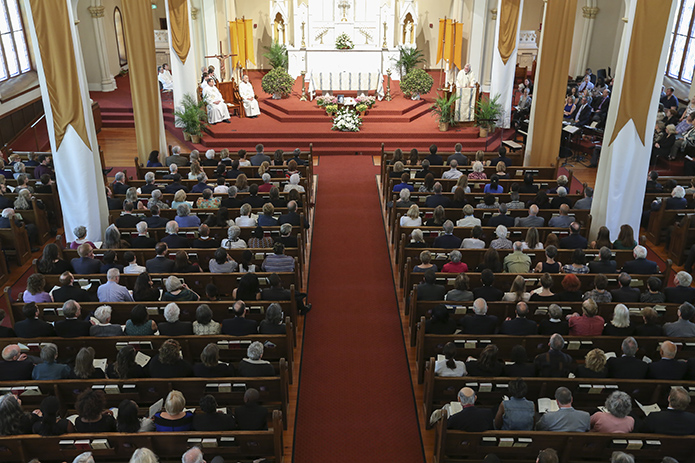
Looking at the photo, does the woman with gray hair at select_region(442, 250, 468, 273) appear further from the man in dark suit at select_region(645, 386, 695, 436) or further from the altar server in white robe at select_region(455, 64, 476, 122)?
the altar server in white robe at select_region(455, 64, 476, 122)

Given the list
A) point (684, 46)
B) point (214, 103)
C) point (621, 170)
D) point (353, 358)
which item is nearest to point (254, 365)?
point (353, 358)

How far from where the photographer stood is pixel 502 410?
16.2 ft

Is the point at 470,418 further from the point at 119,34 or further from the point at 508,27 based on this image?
the point at 119,34

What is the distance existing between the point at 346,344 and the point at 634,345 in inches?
124

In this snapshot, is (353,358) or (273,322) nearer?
(273,322)

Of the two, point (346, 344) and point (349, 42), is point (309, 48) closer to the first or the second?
point (349, 42)

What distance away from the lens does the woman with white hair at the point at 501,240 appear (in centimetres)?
788

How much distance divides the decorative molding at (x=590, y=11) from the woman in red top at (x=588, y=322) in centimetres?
1718

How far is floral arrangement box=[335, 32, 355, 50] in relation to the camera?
19.3 m

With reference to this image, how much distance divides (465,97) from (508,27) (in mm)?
1920

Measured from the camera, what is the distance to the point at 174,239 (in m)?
7.79

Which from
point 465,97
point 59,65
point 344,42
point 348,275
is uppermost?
point 59,65

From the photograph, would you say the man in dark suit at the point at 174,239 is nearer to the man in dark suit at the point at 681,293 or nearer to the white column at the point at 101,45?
the man in dark suit at the point at 681,293

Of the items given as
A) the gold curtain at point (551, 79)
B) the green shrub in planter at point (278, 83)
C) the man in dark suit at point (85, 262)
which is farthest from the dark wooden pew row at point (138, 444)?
the green shrub in planter at point (278, 83)
